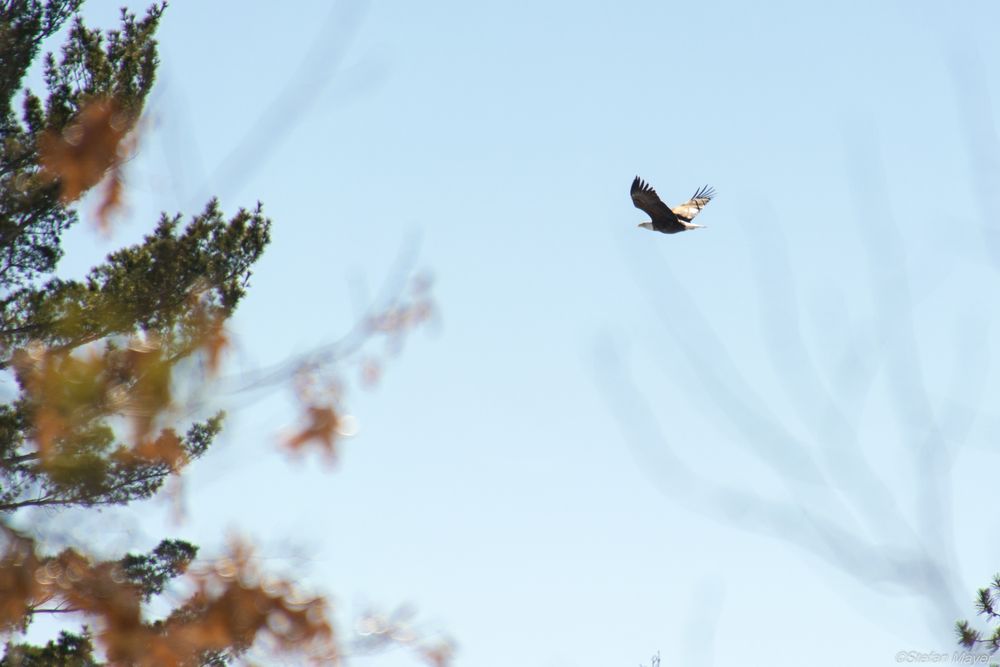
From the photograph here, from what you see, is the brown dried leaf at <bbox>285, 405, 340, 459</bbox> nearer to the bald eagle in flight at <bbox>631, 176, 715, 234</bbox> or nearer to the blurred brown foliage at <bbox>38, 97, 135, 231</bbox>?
the blurred brown foliage at <bbox>38, 97, 135, 231</bbox>

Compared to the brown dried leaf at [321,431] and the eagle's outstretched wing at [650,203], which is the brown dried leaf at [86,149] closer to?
the brown dried leaf at [321,431]

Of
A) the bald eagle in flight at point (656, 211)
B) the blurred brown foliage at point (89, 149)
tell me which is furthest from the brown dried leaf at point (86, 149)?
the bald eagle in flight at point (656, 211)

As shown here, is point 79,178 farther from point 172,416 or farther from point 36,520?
point 36,520

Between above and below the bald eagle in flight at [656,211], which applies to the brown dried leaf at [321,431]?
below

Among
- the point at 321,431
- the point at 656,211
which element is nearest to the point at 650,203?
the point at 656,211

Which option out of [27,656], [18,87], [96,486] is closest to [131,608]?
[96,486]

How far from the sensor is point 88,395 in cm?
410

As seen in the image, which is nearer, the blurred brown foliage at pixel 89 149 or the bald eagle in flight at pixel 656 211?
the blurred brown foliage at pixel 89 149

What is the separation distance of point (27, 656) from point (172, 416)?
9.40m

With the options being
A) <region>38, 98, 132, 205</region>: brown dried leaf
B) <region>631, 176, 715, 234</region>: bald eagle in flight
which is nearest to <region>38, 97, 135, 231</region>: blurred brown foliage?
<region>38, 98, 132, 205</region>: brown dried leaf

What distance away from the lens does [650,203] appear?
11648 mm

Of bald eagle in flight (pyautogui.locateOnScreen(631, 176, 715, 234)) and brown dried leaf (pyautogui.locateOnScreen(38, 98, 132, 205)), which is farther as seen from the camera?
bald eagle in flight (pyautogui.locateOnScreen(631, 176, 715, 234))

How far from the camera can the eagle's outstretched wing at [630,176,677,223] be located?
11602mm

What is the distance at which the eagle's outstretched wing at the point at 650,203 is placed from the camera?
1160cm
